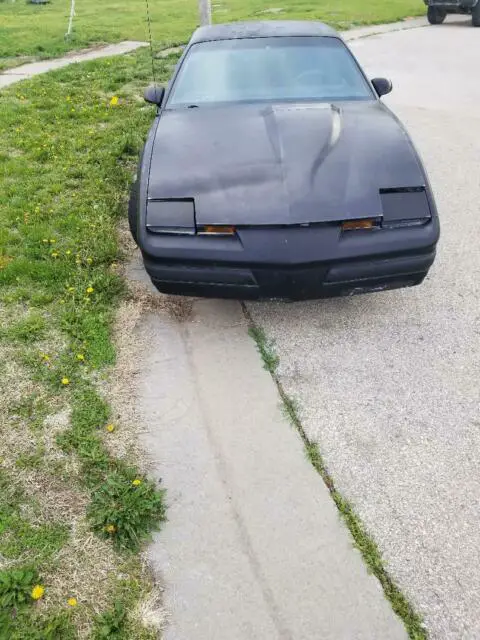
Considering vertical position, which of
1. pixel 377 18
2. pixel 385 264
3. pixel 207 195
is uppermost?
pixel 207 195

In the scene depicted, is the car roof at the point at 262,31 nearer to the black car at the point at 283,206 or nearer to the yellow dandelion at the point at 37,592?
the black car at the point at 283,206

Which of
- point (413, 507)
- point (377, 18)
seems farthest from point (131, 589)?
point (377, 18)

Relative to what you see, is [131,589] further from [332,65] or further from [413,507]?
[332,65]

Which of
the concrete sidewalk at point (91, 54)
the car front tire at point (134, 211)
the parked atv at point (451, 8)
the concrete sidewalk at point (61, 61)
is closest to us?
the car front tire at point (134, 211)

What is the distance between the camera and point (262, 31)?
434 centimetres

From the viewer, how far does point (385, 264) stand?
9.29 feet

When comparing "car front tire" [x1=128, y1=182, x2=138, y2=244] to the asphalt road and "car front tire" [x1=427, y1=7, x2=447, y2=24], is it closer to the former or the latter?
the asphalt road

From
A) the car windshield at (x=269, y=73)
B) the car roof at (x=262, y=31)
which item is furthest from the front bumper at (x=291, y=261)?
the car roof at (x=262, y=31)

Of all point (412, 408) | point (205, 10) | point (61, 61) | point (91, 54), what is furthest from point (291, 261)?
point (91, 54)

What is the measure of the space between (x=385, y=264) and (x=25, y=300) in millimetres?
2222

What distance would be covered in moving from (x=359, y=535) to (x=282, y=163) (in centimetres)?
189

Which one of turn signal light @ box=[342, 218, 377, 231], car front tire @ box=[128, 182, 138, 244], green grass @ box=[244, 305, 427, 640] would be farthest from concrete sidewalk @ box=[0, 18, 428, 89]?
green grass @ box=[244, 305, 427, 640]

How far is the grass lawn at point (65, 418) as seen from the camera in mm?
1929

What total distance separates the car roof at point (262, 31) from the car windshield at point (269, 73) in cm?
7
